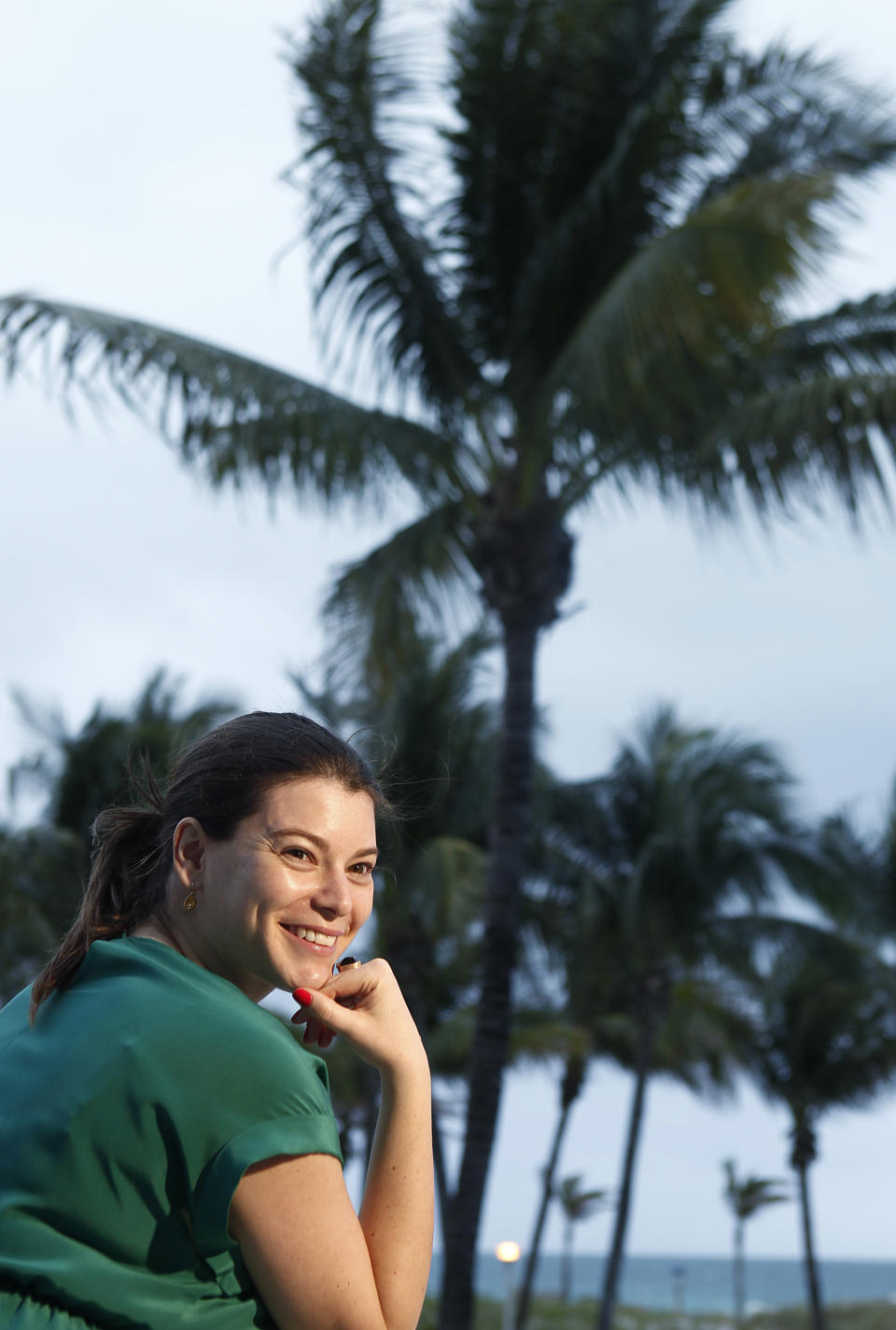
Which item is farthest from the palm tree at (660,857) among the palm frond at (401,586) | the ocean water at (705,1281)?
the ocean water at (705,1281)

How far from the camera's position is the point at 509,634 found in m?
11.3

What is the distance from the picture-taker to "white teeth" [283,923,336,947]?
1.64 m

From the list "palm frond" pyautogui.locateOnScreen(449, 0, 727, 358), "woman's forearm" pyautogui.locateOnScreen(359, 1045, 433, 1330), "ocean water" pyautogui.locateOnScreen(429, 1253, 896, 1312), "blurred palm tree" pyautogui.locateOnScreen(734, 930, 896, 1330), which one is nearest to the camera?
"woman's forearm" pyautogui.locateOnScreen(359, 1045, 433, 1330)

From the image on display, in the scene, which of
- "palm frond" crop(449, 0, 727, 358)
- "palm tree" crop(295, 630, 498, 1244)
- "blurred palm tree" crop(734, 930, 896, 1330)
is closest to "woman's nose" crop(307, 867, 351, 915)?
"palm frond" crop(449, 0, 727, 358)

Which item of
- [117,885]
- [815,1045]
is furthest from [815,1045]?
[117,885]

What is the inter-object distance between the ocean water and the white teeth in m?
113

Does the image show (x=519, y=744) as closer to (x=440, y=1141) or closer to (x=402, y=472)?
(x=402, y=472)

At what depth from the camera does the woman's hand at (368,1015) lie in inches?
65.4

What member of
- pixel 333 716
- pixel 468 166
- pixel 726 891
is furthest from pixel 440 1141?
pixel 468 166

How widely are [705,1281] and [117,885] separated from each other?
6318 inches

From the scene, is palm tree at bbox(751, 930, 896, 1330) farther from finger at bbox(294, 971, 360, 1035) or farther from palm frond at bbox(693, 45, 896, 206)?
finger at bbox(294, 971, 360, 1035)

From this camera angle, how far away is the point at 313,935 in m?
1.65

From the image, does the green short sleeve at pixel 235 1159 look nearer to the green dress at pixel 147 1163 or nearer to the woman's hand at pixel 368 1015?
the green dress at pixel 147 1163

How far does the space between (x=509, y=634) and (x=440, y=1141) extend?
1271 centimetres
